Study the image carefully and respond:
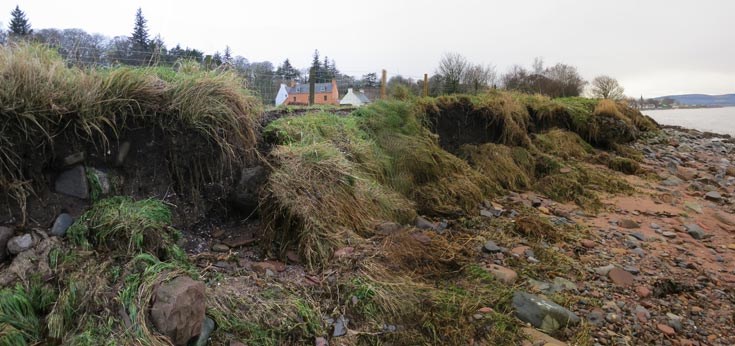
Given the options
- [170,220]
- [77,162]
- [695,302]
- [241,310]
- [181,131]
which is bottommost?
[695,302]

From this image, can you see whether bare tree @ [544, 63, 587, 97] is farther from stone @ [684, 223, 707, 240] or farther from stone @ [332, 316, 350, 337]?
stone @ [332, 316, 350, 337]

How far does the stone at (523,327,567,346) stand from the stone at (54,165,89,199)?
10.3 feet

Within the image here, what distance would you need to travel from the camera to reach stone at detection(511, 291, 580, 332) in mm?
2873

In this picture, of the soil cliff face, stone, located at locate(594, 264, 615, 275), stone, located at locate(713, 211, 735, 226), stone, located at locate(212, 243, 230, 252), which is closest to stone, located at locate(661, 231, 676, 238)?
the soil cliff face

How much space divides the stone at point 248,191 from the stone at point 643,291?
331 centimetres

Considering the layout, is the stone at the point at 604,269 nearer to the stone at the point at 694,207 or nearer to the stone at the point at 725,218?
the stone at the point at 725,218

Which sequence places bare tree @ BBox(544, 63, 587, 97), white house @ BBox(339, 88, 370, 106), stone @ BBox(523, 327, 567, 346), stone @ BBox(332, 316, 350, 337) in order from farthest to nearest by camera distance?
bare tree @ BBox(544, 63, 587, 97), white house @ BBox(339, 88, 370, 106), stone @ BBox(523, 327, 567, 346), stone @ BBox(332, 316, 350, 337)

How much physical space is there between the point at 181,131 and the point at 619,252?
441 centimetres

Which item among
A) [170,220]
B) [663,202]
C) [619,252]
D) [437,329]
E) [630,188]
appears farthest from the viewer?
[630,188]

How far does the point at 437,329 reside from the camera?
2637 millimetres

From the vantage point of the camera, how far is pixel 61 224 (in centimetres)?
259

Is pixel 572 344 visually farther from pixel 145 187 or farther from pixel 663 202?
pixel 663 202

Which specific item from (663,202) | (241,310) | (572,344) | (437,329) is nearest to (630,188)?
(663,202)

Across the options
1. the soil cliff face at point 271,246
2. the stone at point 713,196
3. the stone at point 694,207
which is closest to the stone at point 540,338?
the soil cliff face at point 271,246
